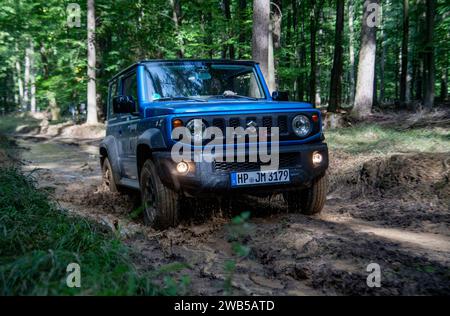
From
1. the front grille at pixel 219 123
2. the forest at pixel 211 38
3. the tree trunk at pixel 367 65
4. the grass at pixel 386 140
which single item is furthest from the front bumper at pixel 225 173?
the tree trunk at pixel 367 65

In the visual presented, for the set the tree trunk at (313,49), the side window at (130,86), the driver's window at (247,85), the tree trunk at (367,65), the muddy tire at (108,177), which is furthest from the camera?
the tree trunk at (313,49)

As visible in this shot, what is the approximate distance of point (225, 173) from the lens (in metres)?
4.33

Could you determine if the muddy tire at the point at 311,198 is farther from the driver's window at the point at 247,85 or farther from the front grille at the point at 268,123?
the driver's window at the point at 247,85

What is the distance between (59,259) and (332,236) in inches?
99.4

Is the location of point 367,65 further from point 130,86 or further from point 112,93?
point 130,86

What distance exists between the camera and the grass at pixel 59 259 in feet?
7.53

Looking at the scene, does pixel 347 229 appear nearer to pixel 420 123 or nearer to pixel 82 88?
pixel 420 123

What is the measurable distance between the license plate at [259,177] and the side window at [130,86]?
176 cm

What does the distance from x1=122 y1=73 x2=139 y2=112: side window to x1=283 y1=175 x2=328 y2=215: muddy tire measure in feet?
7.62

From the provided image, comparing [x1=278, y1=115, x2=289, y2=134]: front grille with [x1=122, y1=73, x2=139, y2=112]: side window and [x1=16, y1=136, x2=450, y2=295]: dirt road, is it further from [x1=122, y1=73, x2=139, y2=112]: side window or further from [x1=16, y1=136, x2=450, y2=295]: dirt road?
[x1=122, y1=73, x2=139, y2=112]: side window

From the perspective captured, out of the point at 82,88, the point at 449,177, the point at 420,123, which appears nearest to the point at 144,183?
the point at 449,177

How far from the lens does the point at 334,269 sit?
3172mm

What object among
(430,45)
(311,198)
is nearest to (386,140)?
(311,198)
